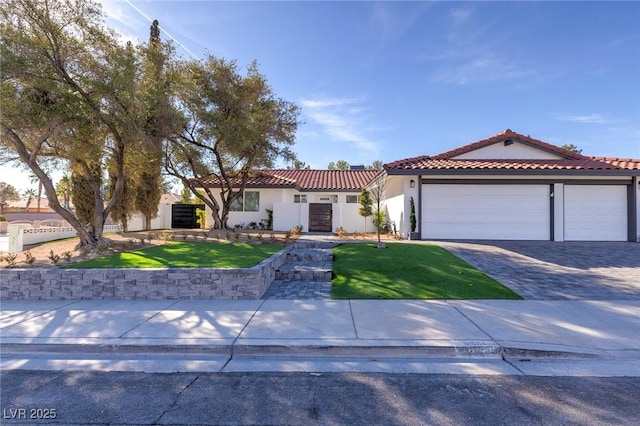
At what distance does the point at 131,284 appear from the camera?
7023 millimetres

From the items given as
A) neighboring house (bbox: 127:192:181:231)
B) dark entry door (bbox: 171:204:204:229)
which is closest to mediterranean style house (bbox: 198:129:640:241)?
dark entry door (bbox: 171:204:204:229)

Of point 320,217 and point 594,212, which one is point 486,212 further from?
point 320,217

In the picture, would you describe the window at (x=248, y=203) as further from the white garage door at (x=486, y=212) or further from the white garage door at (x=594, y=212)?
the white garage door at (x=594, y=212)

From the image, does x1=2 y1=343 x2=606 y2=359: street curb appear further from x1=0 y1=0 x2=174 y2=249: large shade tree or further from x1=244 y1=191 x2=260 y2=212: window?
x1=244 y1=191 x2=260 y2=212: window

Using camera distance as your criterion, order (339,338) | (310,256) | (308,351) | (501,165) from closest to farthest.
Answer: (308,351) → (339,338) → (310,256) → (501,165)

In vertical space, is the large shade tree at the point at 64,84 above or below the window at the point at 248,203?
above

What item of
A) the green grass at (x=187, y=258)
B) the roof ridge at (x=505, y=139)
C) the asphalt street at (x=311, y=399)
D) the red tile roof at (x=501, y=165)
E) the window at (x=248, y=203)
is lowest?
the asphalt street at (x=311, y=399)

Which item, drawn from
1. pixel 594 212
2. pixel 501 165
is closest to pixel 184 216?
pixel 501 165

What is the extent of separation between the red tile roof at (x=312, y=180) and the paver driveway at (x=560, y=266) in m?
9.71

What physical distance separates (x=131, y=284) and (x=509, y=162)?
14571mm

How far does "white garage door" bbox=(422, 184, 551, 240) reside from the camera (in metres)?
13.8

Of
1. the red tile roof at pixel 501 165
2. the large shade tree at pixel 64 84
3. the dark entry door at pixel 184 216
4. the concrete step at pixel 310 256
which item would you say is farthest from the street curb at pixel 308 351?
the dark entry door at pixel 184 216

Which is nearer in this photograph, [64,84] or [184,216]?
[64,84]

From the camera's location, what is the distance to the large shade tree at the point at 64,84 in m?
8.23
